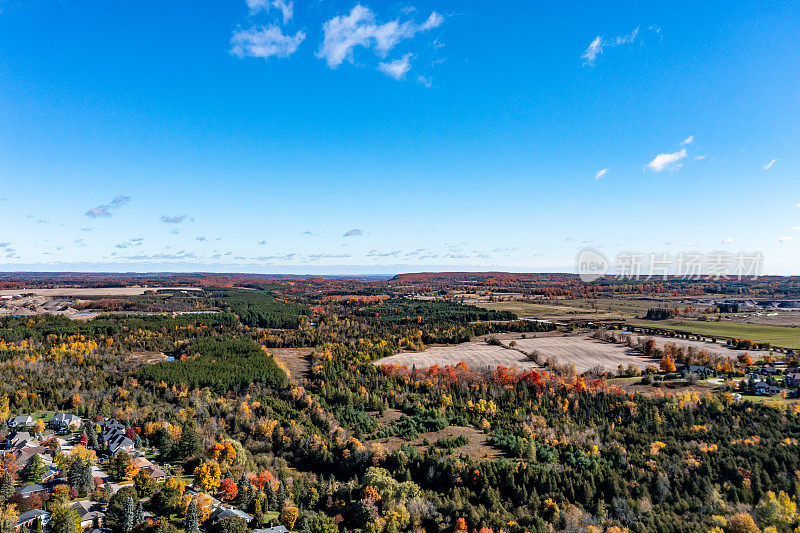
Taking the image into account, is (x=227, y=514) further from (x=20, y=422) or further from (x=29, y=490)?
(x=20, y=422)

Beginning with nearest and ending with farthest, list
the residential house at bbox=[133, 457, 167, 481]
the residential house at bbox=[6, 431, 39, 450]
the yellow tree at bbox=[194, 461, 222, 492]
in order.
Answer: the yellow tree at bbox=[194, 461, 222, 492] → the residential house at bbox=[133, 457, 167, 481] → the residential house at bbox=[6, 431, 39, 450]

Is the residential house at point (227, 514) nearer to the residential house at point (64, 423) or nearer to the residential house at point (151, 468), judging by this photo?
the residential house at point (151, 468)

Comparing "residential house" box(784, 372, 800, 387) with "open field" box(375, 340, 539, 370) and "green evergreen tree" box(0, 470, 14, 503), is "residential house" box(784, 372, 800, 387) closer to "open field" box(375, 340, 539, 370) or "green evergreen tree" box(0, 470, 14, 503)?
"open field" box(375, 340, 539, 370)

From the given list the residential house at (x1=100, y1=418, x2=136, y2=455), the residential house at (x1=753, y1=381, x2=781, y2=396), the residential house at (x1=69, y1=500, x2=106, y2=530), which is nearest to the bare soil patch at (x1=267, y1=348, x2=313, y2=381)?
the residential house at (x1=100, y1=418, x2=136, y2=455)

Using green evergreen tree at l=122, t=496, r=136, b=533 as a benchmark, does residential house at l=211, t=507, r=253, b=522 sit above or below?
below

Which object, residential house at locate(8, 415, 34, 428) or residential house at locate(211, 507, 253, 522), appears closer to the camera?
residential house at locate(211, 507, 253, 522)

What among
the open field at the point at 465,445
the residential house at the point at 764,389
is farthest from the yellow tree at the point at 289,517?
the residential house at the point at 764,389

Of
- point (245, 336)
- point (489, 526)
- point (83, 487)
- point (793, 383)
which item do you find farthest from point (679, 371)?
point (245, 336)
